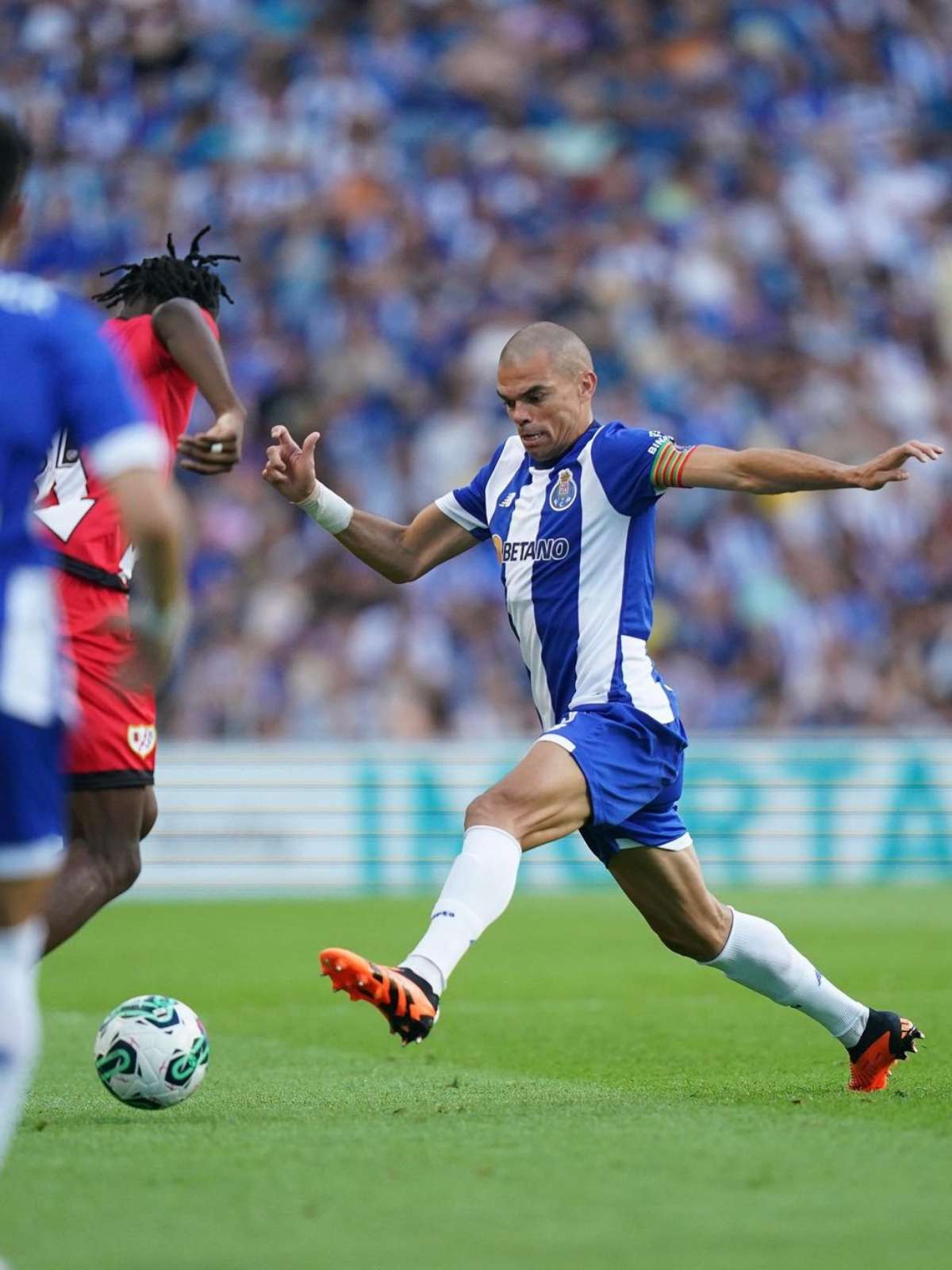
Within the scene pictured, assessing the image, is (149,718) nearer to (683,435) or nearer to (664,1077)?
(664,1077)

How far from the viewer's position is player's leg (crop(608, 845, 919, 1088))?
623cm

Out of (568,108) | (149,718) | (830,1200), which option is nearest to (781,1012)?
(149,718)

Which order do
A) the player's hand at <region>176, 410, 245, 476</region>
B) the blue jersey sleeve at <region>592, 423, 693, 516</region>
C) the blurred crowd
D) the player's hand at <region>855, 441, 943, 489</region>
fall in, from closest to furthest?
1. the player's hand at <region>176, 410, 245, 476</region>
2. the player's hand at <region>855, 441, 943, 489</region>
3. the blue jersey sleeve at <region>592, 423, 693, 516</region>
4. the blurred crowd

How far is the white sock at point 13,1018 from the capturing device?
3.62 meters

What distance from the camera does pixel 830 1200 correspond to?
424cm

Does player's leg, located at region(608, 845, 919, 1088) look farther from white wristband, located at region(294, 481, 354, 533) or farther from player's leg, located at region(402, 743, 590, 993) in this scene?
white wristband, located at region(294, 481, 354, 533)

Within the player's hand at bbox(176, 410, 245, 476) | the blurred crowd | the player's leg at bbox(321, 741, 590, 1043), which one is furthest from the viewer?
the blurred crowd

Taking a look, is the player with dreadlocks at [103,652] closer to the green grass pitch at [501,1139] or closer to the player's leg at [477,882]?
the green grass pitch at [501,1139]

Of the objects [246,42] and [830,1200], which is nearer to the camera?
[830,1200]

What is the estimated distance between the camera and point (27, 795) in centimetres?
362

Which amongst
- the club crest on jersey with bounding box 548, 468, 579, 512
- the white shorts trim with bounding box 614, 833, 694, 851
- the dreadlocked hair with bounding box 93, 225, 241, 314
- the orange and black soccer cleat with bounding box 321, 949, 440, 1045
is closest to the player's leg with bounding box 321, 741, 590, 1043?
the orange and black soccer cleat with bounding box 321, 949, 440, 1045

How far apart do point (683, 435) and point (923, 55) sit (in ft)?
22.6

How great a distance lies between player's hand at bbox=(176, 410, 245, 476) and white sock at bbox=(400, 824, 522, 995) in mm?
1290

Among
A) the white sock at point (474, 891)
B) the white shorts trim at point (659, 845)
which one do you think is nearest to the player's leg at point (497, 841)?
the white sock at point (474, 891)
